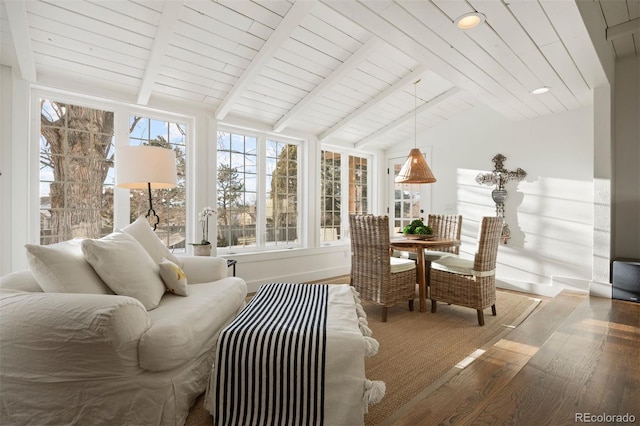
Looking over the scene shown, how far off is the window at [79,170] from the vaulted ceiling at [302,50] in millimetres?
288

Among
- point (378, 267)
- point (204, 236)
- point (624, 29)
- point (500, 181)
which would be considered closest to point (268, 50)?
point (204, 236)

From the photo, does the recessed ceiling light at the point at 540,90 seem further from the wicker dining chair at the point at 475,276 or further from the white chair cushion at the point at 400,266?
the white chair cushion at the point at 400,266

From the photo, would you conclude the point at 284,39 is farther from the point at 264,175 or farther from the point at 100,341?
the point at 100,341

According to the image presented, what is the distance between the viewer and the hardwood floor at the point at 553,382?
4.35 ft

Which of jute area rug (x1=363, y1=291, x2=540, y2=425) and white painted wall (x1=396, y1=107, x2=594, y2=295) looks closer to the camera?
jute area rug (x1=363, y1=291, x2=540, y2=425)

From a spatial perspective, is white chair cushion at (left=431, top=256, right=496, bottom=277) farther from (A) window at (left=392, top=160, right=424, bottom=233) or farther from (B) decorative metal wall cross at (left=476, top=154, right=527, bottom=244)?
(A) window at (left=392, top=160, right=424, bottom=233)

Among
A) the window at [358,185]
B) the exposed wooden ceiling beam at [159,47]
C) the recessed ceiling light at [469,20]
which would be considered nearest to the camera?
the recessed ceiling light at [469,20]

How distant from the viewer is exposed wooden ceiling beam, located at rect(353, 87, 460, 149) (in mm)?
4185

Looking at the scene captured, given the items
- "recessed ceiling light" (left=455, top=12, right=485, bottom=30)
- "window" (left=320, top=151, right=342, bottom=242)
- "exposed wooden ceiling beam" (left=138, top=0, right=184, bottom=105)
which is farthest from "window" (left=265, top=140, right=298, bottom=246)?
"recessed ceiling light" (left=455, top=12, right=485, bottom=30)

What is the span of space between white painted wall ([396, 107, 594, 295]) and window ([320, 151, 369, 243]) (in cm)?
142

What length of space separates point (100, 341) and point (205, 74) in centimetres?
262

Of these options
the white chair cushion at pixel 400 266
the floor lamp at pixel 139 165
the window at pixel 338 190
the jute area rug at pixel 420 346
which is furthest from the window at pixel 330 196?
the floor lamp at pixel 139 165

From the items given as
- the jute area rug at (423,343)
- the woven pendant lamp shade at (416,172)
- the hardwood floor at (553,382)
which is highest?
the woven pendant lamp shade at (416,172)

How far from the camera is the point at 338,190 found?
5.44 meters
